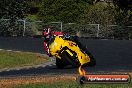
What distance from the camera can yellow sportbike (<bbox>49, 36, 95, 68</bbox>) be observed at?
16.2m

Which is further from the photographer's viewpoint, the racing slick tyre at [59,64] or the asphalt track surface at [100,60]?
the racing slick tyre at [59,64]

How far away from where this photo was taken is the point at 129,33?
42312 mm

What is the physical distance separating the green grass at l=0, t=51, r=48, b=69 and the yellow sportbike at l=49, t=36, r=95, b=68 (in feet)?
18.8

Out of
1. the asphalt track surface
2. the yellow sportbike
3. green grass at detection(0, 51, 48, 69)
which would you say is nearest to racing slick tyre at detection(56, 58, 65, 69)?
the asphalt track surface

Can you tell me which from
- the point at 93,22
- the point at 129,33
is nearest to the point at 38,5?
the point at 93,22

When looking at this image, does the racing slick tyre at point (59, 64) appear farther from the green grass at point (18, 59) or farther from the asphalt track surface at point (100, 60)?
the green grass at point (18, 59)

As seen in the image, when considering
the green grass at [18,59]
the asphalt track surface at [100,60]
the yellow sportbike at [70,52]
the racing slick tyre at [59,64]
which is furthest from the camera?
the green grass at [18,59]

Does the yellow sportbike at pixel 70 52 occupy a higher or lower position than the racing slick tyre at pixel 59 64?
higher

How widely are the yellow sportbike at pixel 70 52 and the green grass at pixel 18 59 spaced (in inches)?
226

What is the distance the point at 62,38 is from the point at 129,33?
26.4 meters

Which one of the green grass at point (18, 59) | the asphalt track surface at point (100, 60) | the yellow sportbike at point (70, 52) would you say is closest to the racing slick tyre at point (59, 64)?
the asphalt track surface at point (100, 60)

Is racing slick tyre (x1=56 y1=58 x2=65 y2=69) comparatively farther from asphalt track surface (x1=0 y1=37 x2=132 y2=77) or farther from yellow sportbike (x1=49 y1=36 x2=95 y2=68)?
yellow sportbike (x1=49 y1=36 x2=95 y2=68)

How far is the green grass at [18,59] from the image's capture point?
2305 centimetres

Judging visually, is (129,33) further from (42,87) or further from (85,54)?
(42,87)
